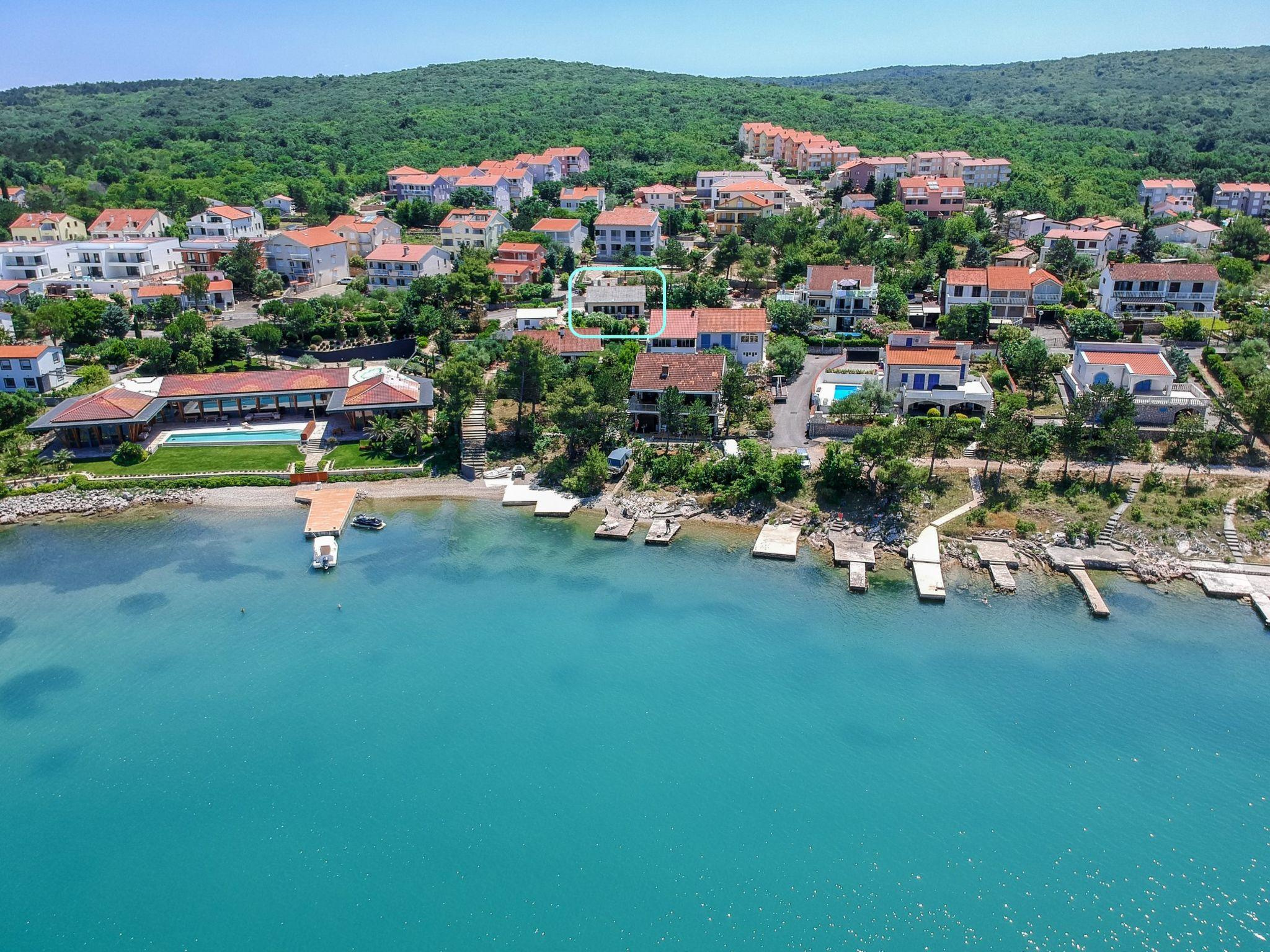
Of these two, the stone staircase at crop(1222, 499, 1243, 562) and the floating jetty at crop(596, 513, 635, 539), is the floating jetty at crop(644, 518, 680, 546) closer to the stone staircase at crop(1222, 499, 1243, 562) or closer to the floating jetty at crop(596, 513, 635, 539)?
the floating jetty at crop(596, 513, 635, 539)

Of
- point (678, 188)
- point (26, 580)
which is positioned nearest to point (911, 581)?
point (26, 580)

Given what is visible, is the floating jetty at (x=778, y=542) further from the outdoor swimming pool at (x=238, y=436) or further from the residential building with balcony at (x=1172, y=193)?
the residential building with balcony at (x=1172, y=193)

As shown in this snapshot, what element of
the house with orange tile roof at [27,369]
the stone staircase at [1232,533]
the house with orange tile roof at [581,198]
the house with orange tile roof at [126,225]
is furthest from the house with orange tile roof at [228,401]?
the house with orange tile roof at [581,198]

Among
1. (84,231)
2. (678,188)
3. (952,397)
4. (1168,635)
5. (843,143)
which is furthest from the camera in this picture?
(843,143)

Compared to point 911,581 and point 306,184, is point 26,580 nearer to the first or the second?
point 911,581

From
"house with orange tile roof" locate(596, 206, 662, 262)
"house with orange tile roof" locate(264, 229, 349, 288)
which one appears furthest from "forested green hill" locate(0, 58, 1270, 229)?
"house with orange tile roof" locate(596, 206, 662, 262)

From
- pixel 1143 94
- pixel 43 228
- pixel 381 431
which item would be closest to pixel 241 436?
pixel 381 431

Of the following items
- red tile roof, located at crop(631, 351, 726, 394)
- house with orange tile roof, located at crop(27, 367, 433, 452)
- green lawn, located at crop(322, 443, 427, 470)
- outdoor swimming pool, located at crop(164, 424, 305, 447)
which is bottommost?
green lawn, located at crop(322, 443, 427, 470)
